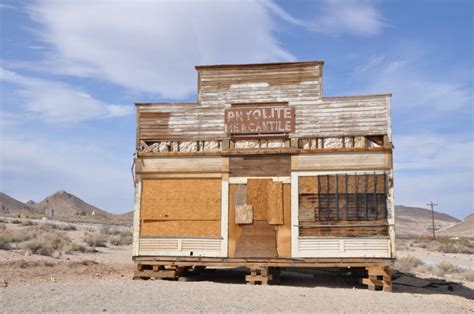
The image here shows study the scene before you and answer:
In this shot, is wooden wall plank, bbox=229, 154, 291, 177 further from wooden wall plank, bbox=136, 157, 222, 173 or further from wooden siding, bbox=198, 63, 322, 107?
wooden siding, bbox=198, 63, 322, 107

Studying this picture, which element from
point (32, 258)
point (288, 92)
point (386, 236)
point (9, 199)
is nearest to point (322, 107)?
point (288, 92)

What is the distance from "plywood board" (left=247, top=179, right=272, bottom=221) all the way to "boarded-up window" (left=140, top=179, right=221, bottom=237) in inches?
38.6

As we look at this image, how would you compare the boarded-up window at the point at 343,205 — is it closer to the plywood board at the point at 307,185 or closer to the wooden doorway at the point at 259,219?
the plywood board at the point at 307,185

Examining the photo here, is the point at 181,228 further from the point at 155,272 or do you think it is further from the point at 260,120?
the point at 260,120

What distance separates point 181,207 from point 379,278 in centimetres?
624

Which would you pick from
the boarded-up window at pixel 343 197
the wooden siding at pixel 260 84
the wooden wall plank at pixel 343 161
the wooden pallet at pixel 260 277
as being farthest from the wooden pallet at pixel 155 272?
the wooden siding at pixel 260 84

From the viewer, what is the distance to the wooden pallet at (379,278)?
47.1ft

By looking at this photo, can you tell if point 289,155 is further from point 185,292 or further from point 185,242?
point 185,292

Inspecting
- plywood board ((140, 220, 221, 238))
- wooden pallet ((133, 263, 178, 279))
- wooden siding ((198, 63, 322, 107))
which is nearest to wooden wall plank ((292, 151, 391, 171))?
wooden siding ((198, 63, 322, 107))

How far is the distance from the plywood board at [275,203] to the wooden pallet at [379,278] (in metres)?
2.95

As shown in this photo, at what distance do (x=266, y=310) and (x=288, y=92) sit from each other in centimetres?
751

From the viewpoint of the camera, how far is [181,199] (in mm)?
15688

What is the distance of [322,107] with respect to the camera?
15.4 meters

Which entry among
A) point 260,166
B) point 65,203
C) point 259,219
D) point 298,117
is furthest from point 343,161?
point 65,203
